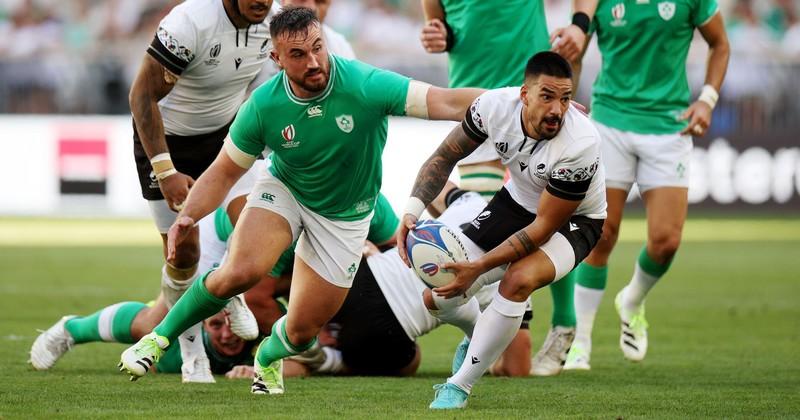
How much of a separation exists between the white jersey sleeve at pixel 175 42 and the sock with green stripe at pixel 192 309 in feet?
4.52

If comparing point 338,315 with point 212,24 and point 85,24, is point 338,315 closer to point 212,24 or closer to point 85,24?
point 212,24

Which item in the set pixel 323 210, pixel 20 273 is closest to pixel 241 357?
pixel 323 210

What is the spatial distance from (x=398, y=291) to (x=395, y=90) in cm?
176

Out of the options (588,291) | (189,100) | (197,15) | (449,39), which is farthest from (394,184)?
(197,15)

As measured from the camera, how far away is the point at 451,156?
6.57 metres

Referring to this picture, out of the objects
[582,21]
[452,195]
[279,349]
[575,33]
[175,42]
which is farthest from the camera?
[452,195]

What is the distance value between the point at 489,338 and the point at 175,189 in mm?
2128

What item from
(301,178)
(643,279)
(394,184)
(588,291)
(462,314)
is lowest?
(394,184)

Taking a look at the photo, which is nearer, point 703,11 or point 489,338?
point 489,338

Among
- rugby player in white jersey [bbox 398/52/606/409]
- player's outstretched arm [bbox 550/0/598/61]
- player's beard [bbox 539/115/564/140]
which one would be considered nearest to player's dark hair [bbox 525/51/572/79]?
rugby player in white jersey [bbox 398/52/606/409]

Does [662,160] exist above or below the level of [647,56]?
below

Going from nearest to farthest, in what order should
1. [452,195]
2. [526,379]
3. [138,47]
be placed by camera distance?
1. [526,379]
2. [452,195]
3. [138,47]

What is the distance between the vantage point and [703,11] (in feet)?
29.2

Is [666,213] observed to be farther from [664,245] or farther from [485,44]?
[485,44]
